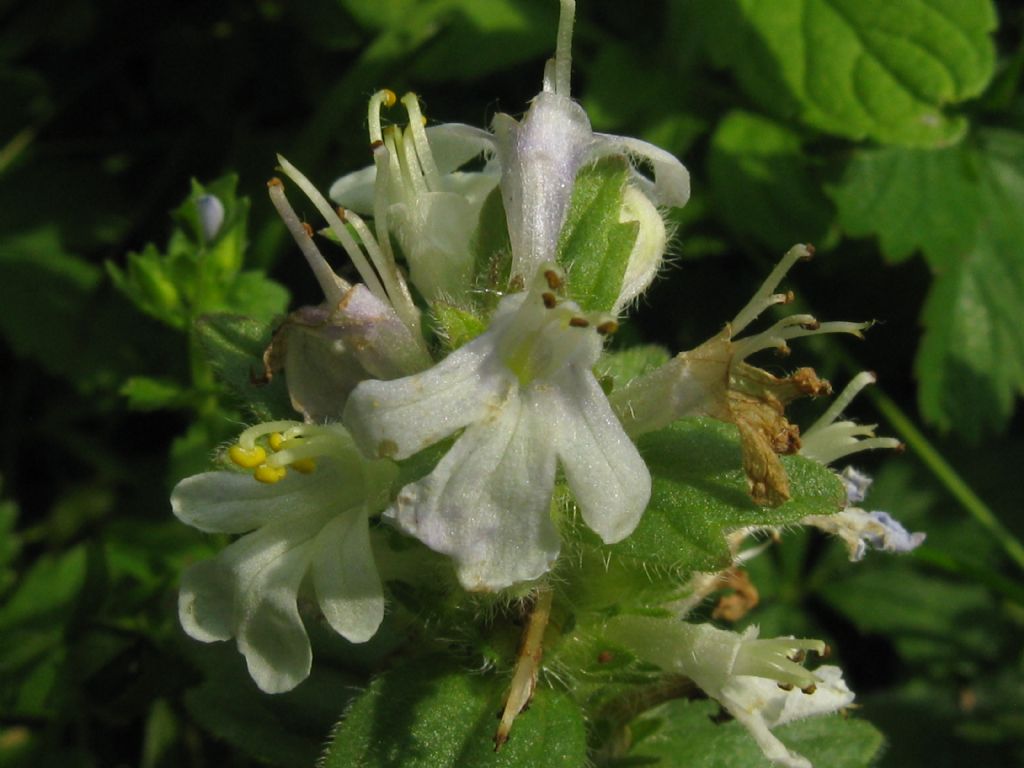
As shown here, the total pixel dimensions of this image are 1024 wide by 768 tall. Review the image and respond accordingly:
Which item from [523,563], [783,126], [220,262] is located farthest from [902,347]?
[523,563]

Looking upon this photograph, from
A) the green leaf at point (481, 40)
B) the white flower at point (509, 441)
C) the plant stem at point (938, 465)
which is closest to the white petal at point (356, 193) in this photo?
the white flower at point (509, 441)

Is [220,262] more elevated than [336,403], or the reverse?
[336,403]

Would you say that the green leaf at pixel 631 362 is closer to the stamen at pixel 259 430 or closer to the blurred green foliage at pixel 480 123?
the stamen at pixel 259 430

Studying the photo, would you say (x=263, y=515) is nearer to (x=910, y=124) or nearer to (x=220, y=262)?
(x=220, y=262)

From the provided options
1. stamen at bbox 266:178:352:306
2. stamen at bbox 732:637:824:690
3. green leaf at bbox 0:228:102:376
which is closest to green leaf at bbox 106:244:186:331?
green leaf at bbox 0:228:102:376

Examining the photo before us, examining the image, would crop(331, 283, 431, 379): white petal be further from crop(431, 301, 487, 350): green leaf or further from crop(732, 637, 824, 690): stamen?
crop(732, 637, 824, 690): stamen
